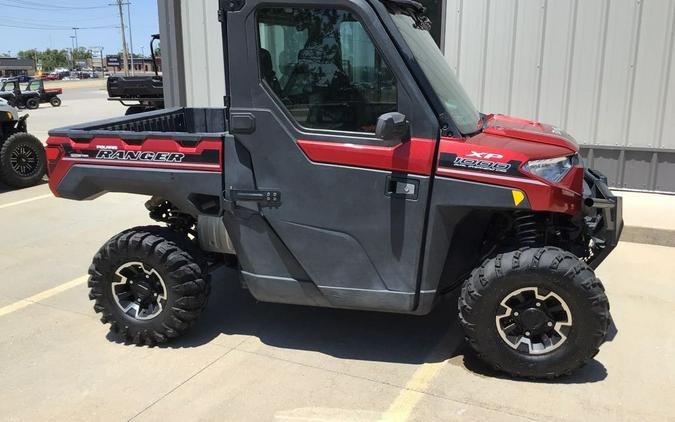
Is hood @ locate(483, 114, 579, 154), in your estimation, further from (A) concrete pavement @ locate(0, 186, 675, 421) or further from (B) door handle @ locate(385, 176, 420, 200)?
(A) concrete pavement @ locate(0, 186, 675, 421)

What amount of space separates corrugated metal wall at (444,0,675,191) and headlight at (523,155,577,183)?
16.2ft

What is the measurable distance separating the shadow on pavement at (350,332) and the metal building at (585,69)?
4.43 metres

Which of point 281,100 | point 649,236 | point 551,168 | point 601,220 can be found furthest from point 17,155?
point 649,236

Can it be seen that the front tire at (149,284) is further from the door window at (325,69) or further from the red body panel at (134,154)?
the door window at (325,69)

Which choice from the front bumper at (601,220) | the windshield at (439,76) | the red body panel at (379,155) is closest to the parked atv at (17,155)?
the red body panel at (379,155)

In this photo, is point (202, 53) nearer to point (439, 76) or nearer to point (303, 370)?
point (439, 76)

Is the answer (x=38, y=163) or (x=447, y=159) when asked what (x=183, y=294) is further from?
(x=38, y=163)

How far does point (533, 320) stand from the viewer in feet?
11.1

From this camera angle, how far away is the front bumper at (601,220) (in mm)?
3537

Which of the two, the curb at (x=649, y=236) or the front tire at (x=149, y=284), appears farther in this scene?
the curb at (x=649, y=236)

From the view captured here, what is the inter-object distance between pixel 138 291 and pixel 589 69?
21.2ft

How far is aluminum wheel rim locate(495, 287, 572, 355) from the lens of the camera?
3355mm

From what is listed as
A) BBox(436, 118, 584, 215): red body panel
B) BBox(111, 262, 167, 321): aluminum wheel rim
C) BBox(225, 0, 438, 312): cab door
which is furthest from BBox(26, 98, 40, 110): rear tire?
BBox(436, 118, 584, 215): red body panel

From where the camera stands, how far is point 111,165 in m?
3.89
